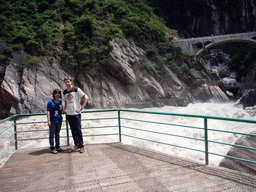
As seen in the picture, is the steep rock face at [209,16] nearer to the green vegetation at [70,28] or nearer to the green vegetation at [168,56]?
the green vegetation at [168,56]

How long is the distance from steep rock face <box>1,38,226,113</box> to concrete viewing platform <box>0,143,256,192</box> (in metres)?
13.5

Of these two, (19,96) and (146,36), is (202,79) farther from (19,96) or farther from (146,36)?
(19,96)

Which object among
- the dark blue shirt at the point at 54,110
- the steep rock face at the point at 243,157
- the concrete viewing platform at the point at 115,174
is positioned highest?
the dark blue shirt at the point at 54,110

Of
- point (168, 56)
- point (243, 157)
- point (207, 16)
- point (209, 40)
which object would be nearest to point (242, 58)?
point (209, 40)

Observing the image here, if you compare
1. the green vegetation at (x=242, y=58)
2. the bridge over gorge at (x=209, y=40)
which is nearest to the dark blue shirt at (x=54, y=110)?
the bridge over gorge at (x=209, y=40)

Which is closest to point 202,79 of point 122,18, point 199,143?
point 122,18

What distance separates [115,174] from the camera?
13.0ft

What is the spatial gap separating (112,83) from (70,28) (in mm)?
7994

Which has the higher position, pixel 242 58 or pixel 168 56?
pixel 242 58

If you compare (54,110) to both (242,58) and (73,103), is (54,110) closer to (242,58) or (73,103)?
(73,103)

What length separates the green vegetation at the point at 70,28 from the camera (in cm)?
2017

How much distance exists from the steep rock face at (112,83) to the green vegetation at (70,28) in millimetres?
1081

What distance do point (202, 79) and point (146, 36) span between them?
10.8 m

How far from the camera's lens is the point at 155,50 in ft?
85.5
